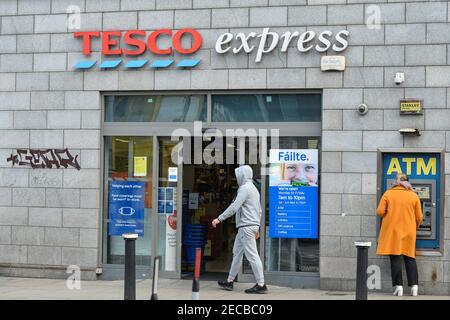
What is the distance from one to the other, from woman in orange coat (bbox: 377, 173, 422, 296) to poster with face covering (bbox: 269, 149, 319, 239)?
1246mm

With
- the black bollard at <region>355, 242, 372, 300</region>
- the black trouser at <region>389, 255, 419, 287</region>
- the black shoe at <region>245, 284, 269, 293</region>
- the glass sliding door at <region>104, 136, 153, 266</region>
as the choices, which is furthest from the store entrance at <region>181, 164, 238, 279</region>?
the black bollard at <region>355, 242, 372, 300</region>

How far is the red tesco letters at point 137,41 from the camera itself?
1226 centimetres

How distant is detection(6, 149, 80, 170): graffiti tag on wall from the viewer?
1272 cm

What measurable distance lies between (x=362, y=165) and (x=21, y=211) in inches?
230

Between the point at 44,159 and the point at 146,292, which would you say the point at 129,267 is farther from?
the point at 44,159

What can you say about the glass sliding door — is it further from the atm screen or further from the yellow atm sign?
the atm screen

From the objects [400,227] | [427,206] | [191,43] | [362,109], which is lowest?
[400,227]

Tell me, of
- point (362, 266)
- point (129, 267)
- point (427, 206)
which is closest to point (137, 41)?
point (129, 267)

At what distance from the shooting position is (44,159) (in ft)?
42.0

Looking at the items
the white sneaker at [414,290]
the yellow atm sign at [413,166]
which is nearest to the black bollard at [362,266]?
the white sneaker at [414,290]

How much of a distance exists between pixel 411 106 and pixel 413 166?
93 cm
